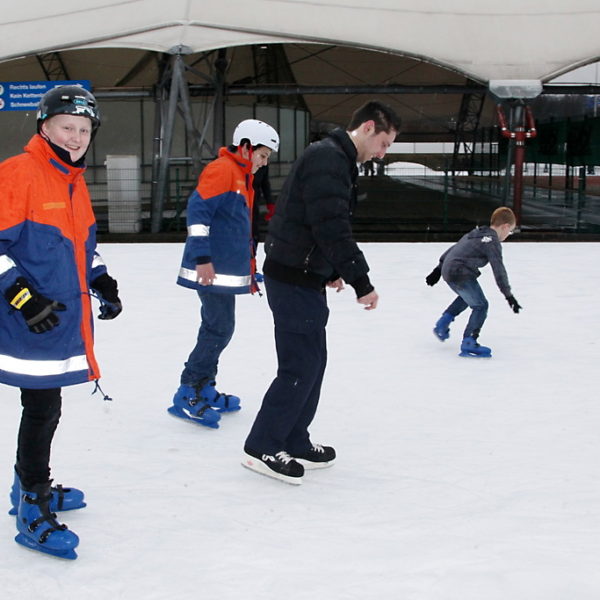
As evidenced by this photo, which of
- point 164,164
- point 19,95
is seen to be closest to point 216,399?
point 164,164

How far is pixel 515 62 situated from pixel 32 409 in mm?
12446

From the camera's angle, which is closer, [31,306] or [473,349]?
[31,306]

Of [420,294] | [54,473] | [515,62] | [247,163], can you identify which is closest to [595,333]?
[420,294]

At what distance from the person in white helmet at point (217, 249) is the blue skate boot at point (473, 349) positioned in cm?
199

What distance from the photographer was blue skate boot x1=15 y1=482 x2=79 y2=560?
288cm

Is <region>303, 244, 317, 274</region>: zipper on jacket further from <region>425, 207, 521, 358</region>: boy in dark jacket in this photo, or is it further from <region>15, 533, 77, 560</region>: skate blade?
<region>425, 207, 521, 358</region>: boy in dark jacket

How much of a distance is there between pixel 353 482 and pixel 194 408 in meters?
1.05

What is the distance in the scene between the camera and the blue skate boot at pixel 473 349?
A: 19.0ft

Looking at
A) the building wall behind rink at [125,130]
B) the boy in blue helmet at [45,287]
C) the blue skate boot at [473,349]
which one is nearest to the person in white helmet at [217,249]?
the boy in blue helmet at [45,287]

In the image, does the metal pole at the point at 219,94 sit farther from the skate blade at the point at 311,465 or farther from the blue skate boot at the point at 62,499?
the blue skate boot at the point at 62,499

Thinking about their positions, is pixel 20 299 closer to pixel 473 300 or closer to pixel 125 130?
pixel 473 300

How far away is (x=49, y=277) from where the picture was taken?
285 cm

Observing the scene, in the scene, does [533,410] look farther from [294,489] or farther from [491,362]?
[294,489]

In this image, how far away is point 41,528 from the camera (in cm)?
292
